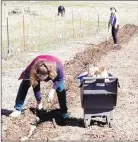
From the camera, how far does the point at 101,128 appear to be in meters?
9.31

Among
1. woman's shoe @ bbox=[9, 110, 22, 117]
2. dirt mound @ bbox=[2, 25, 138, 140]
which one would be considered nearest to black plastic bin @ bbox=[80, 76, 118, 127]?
dirt mound @ bbox=[2, 25, 138, 140]

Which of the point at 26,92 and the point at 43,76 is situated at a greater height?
the point at 43,76

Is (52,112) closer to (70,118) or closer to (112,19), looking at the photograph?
(70,118)

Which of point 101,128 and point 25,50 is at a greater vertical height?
point 25,50

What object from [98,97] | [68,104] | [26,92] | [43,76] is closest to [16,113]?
[26,92]

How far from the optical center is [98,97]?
357 inches

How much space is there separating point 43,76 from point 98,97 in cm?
132

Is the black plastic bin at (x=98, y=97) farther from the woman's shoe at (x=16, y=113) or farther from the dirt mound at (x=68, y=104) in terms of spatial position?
the woman's shoe at (x=16, y=113)

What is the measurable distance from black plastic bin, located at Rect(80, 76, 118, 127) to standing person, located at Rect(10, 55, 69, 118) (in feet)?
1.74

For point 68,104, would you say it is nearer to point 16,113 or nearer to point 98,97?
point 16,113

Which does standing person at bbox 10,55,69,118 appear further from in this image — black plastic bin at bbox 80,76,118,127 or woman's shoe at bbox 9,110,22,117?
black plastic bin at bbox 80,76,118,127

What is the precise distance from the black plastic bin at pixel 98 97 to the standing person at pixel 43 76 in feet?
1.74

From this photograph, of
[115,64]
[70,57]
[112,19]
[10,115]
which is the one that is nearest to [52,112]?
[10,115]

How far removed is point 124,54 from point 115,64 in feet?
11.7
